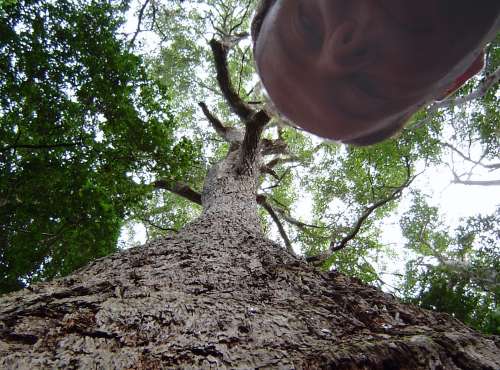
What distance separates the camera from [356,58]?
0.91 metres

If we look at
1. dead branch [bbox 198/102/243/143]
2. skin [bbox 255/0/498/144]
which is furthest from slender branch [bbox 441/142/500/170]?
skin [bbox 255/0/498/144]

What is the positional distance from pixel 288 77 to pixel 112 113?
413 centimetres

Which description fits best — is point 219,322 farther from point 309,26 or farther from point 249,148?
point 249,148

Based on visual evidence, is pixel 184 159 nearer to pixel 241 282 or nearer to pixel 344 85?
pixel 241 282

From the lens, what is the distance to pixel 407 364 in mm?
1093

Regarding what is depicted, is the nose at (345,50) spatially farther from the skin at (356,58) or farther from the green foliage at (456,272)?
the green foliage at (456,272)

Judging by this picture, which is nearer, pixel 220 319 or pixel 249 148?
pixel 220 319

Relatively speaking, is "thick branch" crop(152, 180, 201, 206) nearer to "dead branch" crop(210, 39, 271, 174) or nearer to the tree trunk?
"dead branch" crop(210, 39, 271, 174)

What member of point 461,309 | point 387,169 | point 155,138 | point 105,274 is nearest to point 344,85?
point 105,274

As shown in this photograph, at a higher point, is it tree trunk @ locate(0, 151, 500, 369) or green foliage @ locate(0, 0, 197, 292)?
green foliage @ locate(0, 0, 197, 292)

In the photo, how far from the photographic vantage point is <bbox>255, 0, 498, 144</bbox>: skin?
31.7 inches

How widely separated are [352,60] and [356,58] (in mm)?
11

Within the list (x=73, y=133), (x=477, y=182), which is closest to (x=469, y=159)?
(x=477, y=182)

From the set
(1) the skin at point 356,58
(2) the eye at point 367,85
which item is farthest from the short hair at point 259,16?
(2) the eye at point 367,85
